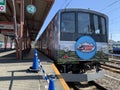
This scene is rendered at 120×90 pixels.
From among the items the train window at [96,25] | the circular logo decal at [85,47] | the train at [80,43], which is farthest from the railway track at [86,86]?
the train window at [96,25]

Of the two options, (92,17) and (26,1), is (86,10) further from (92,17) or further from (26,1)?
(26,1)

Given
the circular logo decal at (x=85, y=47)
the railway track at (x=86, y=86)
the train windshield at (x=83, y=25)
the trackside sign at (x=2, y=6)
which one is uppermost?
the trackside sign at (x=2, y=6)

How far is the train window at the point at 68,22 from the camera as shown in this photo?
36.0 feet

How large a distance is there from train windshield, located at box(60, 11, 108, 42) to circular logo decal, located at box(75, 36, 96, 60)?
0.26 metres

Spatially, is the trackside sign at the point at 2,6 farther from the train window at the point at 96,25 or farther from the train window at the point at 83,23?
the train window at the point at 96,25

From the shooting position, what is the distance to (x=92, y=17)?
456 inches

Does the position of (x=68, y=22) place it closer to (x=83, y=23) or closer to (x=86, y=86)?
(x=83, y=23)

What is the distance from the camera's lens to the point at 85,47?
1110cm

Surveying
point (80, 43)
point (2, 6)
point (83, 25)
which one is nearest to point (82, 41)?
point (80, 43)

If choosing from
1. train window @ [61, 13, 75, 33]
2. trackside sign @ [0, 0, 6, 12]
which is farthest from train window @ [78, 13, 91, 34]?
trackside sign @ [0, 0, 6, 12]

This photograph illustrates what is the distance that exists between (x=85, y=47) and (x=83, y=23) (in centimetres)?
117

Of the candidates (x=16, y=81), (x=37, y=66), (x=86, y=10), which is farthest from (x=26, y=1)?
(x=16, y=81)

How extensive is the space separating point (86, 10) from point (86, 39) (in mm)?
1371

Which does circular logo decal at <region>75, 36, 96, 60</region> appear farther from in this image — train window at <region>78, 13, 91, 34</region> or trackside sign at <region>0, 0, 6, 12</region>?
trackside sign at <region>0, 0, 6, 12</region>
